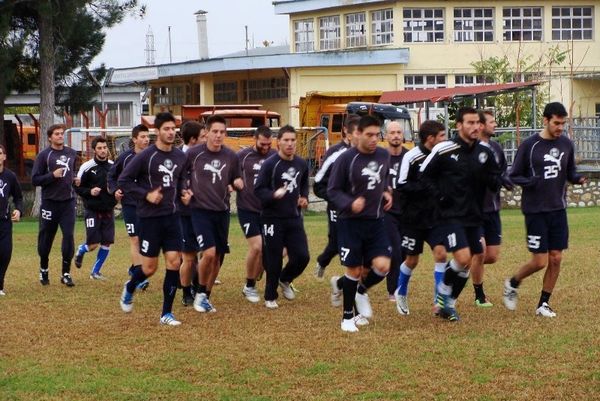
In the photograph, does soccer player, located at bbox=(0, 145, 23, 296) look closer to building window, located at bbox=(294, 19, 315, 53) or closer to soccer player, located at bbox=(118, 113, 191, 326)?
soccer player, located at bbox=(118, 113, 191, 326)

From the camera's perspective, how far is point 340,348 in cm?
1116

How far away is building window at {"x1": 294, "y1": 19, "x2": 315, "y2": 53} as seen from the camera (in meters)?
63.2

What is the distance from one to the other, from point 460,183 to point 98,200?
23.4 ft

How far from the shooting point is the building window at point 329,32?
6153 centimetres

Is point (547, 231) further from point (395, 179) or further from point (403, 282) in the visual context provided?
point (395, 179)

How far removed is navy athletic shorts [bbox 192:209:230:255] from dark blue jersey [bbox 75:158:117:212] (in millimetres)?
3955

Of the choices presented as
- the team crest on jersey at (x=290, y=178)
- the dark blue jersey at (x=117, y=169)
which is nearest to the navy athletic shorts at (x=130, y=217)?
the dark blue jersey at (x=117, y=169)

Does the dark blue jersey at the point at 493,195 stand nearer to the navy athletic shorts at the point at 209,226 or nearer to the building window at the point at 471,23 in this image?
the navy athletic shorts at the point at 209,226

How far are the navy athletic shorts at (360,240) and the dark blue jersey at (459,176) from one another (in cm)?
66

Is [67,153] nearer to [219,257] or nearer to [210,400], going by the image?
[219,257]

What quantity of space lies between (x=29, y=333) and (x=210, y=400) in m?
4.11

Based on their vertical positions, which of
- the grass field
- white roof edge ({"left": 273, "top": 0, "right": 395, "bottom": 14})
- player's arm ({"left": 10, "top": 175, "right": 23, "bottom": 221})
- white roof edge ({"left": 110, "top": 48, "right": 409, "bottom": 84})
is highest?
white roof edge ({"left": 273, "top": 0, "right": 395, "bottom": 14})

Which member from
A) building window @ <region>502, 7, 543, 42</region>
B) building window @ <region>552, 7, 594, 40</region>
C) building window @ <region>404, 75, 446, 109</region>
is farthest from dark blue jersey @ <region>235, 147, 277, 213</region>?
building window @ <region>552, 7, 594, 40</region>

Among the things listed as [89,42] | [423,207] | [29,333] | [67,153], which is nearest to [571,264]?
[423,207]
